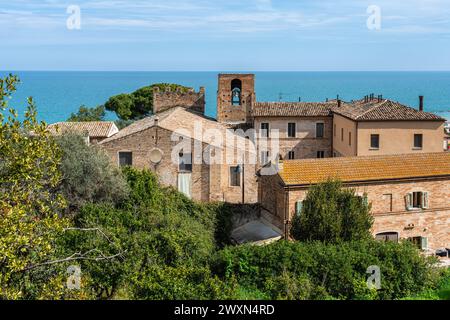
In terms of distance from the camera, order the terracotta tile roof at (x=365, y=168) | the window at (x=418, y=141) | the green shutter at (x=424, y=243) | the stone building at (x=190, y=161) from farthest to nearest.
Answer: the window at (x=418, y=141) < the stone building at (x=190, y=161) < the green shutter at (x=424, y=243) < the terracotta tile roof at (x=365, y=168)

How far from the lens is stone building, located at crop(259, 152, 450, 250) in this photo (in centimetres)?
2497

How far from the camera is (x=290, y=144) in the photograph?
37.1m

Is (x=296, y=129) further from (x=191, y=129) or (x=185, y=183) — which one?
(x=185, y=183)

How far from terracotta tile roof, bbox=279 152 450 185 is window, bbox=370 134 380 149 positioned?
4.61 meters

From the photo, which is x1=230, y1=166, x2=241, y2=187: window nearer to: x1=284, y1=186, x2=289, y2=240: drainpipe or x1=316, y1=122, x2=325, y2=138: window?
x1=284, y1=186, x2=289, y2=240: drainpipe

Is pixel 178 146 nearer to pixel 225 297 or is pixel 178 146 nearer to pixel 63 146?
pixel 63 146

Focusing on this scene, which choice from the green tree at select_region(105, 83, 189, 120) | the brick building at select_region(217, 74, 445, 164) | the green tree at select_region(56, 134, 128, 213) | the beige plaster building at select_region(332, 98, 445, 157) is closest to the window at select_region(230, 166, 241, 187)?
the brick building at select_region(217, 74, 445, 164)

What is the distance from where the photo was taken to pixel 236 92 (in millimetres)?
41438

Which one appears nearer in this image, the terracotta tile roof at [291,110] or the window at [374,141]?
the window at [374,141]

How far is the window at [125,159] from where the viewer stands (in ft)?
93.0

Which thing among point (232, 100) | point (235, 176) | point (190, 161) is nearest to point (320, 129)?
point (232, 100)

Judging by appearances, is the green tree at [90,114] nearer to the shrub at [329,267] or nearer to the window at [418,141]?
the window at [418,141]

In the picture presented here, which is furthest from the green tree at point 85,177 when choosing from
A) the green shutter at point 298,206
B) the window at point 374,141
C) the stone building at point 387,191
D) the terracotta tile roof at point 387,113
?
the window at point 374,141

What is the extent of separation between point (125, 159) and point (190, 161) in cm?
312
